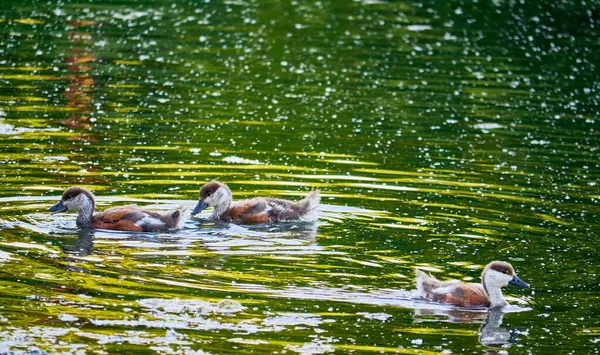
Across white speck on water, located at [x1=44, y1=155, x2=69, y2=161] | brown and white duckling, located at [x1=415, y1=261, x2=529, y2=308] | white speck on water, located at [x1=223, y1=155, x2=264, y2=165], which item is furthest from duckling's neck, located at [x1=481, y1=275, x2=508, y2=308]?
white speck on water, located at [x1=44, y1=155, x2=69, y2=161]

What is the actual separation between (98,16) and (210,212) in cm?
1768

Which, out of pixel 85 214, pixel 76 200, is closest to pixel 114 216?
pixel 85 214

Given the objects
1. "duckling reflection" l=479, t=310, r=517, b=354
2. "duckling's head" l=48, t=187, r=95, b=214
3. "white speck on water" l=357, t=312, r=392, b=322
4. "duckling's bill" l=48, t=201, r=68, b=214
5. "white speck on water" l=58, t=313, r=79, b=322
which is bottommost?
"duckling reflection" l=479, t=310, r=517, b=354

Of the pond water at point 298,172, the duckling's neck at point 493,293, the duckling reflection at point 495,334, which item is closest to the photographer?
the duckling reflection at point 495,334

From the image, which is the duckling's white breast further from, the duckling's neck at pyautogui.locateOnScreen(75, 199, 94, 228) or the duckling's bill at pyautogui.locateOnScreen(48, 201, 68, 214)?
the duckling's bill at pyautogui.locateOnScreen(48, 201, 68, 214)

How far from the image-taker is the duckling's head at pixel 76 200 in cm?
1471

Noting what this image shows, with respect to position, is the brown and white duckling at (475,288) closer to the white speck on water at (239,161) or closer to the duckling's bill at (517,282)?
the duckling's bill at (517,282)

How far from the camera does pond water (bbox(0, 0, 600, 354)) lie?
1140cm

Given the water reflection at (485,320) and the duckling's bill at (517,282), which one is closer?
the water reflection at (485,320)

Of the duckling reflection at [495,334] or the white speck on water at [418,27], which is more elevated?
the white speck on water at [418,27]

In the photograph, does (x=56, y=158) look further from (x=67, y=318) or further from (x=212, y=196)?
(x=67, y=318)

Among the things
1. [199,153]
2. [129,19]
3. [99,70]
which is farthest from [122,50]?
[199,153]

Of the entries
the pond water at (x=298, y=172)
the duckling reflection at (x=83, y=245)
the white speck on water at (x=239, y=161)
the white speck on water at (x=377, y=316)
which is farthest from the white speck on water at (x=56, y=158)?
the white speck on water at (x=377, y=316)

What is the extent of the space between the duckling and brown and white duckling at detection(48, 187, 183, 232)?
0.59m
